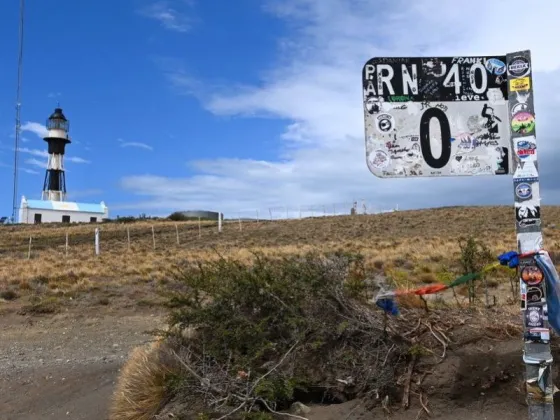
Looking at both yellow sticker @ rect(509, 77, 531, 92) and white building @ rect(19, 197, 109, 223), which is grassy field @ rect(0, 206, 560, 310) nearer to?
yellow sticker @ rect(509, 77, 531, 92)

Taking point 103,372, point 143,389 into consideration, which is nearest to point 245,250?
point 103,372

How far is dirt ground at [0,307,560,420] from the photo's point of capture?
4.44m

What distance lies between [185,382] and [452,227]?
119 feet

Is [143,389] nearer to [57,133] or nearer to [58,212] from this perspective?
[58,212]

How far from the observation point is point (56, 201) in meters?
80.6

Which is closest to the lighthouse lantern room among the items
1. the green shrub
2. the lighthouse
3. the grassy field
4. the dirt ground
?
the lighthouse

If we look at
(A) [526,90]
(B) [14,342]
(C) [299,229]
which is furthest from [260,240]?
(A) [526,90]

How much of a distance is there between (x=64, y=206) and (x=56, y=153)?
10018 millimetres

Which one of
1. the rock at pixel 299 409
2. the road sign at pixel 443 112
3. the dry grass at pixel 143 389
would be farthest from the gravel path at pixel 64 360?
the road sign at pixel 443 112

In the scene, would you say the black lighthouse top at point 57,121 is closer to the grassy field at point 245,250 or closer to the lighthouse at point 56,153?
the lighthouse at point 56,153

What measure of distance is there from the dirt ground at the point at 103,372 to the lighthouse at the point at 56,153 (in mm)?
71931

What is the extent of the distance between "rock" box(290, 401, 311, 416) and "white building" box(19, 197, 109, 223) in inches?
3016

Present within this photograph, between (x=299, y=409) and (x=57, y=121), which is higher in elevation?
(x=57, y=121)

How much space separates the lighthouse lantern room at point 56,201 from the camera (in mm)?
76000
